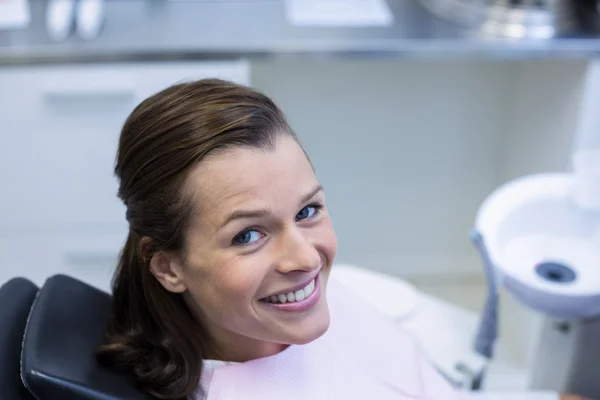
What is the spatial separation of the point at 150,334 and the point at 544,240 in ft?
2.34

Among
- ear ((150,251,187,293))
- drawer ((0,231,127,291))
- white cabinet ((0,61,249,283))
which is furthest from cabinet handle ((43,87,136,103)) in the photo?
ear ((150,251,187,293))

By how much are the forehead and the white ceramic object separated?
1.58 ft

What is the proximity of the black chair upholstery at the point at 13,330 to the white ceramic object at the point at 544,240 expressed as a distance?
27.2 inches

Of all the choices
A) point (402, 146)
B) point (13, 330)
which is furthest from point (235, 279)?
point (402, 146)

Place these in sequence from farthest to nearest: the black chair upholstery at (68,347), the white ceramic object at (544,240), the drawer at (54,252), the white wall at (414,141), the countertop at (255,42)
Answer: the white wall at (414,141), the drawer at (54,252), the countertop at (255,42), the white ceramic object at (544,240), the black chair upholstery at (68,347)

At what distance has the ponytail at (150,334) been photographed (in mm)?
856

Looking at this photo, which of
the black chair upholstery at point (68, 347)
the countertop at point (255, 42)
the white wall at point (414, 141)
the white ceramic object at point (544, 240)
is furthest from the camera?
the white wall at point (414, 141)

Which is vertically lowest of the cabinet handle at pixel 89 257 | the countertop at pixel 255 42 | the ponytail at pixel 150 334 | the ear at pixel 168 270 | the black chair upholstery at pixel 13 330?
the cabinet handle at pixel 89 257

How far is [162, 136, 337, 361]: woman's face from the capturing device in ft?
2.62

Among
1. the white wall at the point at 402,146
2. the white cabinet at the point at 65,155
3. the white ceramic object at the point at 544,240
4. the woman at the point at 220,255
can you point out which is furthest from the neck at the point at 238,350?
the white wall at the point at 402,146

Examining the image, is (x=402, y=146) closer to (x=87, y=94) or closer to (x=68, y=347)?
(x=87, y=94)

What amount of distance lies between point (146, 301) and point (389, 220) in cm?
150

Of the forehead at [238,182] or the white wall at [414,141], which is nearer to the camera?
the forehead at [238,182]

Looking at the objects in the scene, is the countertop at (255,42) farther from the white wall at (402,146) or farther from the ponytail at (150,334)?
the ponytail at (150,334)
